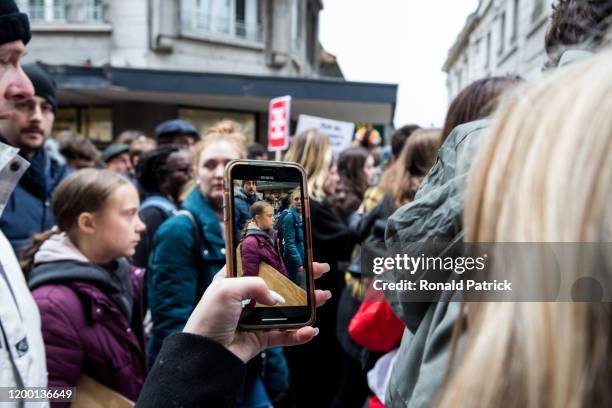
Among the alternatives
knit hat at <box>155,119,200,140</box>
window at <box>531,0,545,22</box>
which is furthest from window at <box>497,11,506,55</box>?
knit hat at <box>155,119,200,140</box>

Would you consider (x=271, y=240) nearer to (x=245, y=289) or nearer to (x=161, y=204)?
(x=245, y=289)

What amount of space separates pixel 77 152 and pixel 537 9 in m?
11.8

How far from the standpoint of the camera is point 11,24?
5.54 feet

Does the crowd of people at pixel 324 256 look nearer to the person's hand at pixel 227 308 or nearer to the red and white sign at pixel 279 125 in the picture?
the person's hand at pixel 227 308

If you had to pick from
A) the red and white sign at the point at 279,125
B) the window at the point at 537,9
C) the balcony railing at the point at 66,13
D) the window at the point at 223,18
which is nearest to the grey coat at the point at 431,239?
the red and white sign at the point at 279,125

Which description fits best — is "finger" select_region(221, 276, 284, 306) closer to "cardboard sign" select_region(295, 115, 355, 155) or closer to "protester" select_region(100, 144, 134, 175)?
"protester" select_region(100, 144, 134, 175)

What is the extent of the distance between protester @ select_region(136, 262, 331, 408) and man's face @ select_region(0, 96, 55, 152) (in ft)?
8.67

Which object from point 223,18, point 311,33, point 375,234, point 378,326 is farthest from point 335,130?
point 311,33

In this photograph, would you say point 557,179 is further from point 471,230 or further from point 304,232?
point 304,232

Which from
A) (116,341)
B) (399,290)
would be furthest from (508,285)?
(116,341)

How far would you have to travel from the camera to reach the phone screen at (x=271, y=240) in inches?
42.9

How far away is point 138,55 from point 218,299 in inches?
597

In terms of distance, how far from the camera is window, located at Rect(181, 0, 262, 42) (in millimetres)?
15656

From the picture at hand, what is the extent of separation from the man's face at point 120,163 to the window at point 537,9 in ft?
34.7
